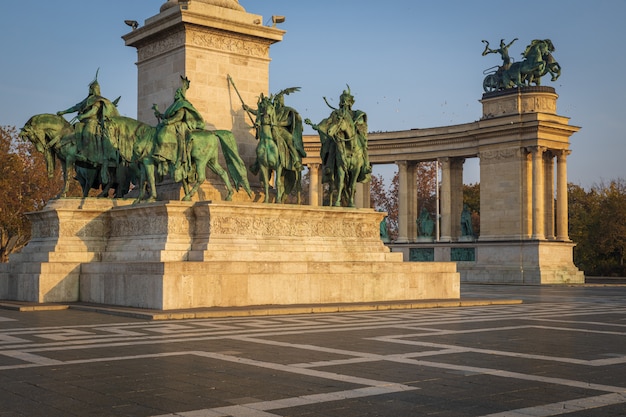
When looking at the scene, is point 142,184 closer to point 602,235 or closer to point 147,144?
point 147,144

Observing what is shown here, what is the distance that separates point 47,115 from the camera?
28953 mm

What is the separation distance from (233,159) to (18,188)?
3762cm

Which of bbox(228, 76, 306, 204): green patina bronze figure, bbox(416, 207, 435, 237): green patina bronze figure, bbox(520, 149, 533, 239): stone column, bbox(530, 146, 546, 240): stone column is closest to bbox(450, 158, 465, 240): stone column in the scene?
bbox(416, 207, 435, 237): green patina bronze figure

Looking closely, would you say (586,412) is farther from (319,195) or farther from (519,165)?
(319,195)

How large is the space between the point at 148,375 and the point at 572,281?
50498mm

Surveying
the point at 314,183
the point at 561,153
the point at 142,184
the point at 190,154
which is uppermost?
the point at 561,153

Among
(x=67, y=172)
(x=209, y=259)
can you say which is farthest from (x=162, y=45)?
(x=209, y=259)

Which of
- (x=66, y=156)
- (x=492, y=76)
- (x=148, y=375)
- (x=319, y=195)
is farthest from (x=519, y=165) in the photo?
(x=148, y=375)

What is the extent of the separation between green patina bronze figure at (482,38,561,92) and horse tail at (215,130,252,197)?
3890 cm

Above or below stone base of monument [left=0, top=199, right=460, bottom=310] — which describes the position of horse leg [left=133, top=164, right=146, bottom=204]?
above

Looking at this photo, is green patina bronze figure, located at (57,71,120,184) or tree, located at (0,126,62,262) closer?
green patina bronze figure, located at (57,71,120,184)

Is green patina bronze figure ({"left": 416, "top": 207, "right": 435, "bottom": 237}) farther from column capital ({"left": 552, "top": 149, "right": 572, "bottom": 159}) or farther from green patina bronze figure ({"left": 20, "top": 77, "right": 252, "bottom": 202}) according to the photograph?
green patina bronze figure ({"left": 20, "top": 77, "right": 252, "bottom": 202})

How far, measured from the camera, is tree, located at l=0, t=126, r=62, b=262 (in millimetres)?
59344

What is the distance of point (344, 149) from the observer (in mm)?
29438
